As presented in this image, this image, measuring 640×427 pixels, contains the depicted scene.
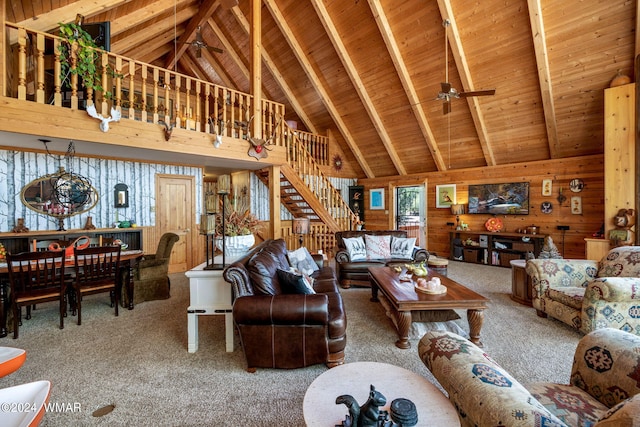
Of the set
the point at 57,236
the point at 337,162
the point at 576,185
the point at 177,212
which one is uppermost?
the point at 337,162

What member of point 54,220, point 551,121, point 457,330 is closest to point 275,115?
point 54,220

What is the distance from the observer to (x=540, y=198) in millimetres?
6133

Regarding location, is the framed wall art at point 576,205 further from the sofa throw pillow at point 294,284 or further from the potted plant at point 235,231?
the potted plant at point 235,231

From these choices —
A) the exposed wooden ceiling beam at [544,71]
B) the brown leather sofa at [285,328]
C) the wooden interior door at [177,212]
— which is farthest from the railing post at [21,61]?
the exposed wooden ceiling beam at [544,71]

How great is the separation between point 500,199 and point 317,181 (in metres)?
4.27

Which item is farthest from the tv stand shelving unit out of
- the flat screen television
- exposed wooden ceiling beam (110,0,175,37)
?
exposed wooden ceiling beam (110,0,175,37)

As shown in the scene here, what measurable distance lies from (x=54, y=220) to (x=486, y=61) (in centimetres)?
813

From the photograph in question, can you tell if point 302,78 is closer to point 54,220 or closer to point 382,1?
point 382,1

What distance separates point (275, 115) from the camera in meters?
5.64

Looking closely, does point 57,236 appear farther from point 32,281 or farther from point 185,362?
point 185,362

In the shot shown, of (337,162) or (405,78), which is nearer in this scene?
(405,78)

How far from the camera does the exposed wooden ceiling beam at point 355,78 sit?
5.52 metres

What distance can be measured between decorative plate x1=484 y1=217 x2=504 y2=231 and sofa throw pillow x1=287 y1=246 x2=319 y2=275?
489 centimetres

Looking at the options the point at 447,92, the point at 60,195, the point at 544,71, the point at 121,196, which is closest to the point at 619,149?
the point at 544,71
